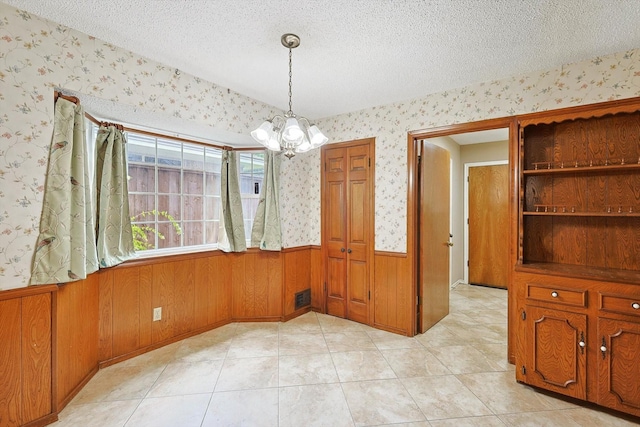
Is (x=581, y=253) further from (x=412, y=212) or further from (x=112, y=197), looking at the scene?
(x=112, y=197)

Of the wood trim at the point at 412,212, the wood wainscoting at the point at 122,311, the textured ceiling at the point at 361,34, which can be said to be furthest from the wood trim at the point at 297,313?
the textured ceiling at the point at 361,34

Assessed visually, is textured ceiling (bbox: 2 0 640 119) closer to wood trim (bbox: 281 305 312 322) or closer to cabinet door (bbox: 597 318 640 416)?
cabinet door (bbox: 597 318 640 416)

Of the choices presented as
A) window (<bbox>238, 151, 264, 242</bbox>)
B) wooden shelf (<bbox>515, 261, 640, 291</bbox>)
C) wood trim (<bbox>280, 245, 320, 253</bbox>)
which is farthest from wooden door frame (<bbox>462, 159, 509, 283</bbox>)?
window (<bbox>238, 151, 264, 242</bbox>)

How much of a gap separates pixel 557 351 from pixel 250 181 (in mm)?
3279

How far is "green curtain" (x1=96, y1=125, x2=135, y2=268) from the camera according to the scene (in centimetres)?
240

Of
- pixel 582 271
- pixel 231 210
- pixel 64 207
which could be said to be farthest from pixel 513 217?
pixel 64 207

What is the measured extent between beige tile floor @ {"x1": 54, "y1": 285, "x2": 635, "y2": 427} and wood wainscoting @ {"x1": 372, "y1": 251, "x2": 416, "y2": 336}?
14 cm

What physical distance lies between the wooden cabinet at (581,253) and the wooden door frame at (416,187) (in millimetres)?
51

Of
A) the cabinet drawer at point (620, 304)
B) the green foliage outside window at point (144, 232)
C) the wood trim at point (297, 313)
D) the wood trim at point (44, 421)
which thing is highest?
the green foliage outside window at point (144, 232)

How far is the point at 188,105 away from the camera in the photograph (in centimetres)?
261

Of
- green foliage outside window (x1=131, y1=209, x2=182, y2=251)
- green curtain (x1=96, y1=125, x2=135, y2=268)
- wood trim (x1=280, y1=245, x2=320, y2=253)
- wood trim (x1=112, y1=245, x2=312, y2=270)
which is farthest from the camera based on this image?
wood trim (x1=280, y1=245, x2=320, y2=253)

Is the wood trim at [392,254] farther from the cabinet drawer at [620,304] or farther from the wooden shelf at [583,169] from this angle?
the cabinet drawer at [620,304]

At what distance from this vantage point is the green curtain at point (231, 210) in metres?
3.31

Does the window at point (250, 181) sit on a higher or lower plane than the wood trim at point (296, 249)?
higher
